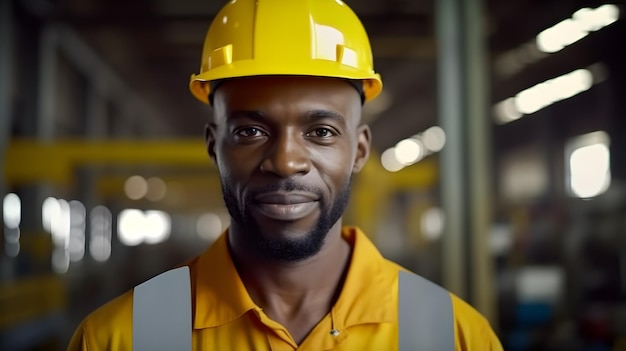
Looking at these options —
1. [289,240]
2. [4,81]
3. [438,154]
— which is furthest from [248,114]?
[4,81]

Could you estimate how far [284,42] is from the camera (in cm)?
141

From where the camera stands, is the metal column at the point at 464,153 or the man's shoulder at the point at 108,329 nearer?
the man's shoulder at the point at 108,329

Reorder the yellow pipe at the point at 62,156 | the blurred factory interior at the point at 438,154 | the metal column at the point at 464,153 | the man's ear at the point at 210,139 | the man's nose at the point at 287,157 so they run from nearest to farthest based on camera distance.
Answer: the man's nose at the point at 287,157
the man's ear at the point at 210,139
the metal column at the point at 464,153
the blurred factory interior at the point at 438,154
the yellow pipe at the point at 62,156

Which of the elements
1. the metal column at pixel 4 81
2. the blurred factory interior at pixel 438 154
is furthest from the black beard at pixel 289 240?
the metal column at pixel 4 81

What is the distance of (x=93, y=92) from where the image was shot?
34.2 feet

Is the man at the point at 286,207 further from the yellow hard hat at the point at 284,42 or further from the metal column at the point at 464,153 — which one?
the metal column at the point at 464,153

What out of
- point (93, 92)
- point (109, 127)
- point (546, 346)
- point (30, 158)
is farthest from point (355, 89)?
point (109, 127)

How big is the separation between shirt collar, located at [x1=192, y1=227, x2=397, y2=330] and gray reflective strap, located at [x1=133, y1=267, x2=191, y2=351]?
0.05 m

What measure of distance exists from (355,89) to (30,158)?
420cm

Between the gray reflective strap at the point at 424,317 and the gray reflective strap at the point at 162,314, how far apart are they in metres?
0.50

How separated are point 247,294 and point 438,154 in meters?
3.07

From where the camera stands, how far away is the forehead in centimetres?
137

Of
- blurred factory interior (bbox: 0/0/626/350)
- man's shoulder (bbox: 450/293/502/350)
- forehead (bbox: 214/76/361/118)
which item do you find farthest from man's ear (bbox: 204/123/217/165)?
blurred factory interior (bbox: 0/0/626/350)

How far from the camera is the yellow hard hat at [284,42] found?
1.39 metres
